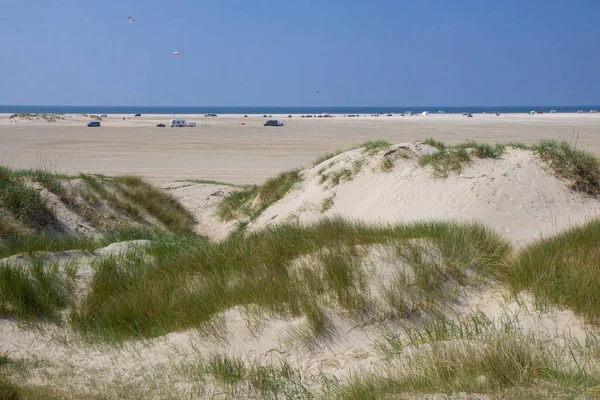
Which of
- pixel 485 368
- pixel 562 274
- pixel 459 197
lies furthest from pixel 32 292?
pixel 459 197

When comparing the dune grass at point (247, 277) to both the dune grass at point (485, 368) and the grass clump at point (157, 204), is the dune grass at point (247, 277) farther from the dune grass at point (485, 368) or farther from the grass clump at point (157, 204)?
the grass clump at point (157, 204)

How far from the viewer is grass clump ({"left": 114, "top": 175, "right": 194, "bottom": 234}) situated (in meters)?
14.6

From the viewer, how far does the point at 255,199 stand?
625 inches

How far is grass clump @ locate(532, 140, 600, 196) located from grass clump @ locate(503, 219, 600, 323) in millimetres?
5061

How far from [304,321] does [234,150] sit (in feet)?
111

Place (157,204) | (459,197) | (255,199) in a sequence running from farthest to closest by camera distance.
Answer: (255,199) → (157,204) → (459,197)

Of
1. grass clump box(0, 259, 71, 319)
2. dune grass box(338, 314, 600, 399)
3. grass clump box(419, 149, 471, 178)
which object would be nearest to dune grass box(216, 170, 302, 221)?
grass clump box(419, 149, 471, 178)

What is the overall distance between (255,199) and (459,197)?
654 centimetres

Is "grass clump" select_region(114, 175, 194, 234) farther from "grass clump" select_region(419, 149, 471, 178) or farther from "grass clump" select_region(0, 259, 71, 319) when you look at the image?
"grass clump" select_region(0, 259, 71, 319)

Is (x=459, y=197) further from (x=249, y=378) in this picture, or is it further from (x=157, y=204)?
(x=157, y=204)

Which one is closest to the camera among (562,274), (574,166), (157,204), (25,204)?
(562,274)

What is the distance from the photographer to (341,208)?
12.6 m

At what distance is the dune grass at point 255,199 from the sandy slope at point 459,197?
94cm

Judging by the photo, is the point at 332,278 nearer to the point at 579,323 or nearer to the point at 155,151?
the point at 579,323
